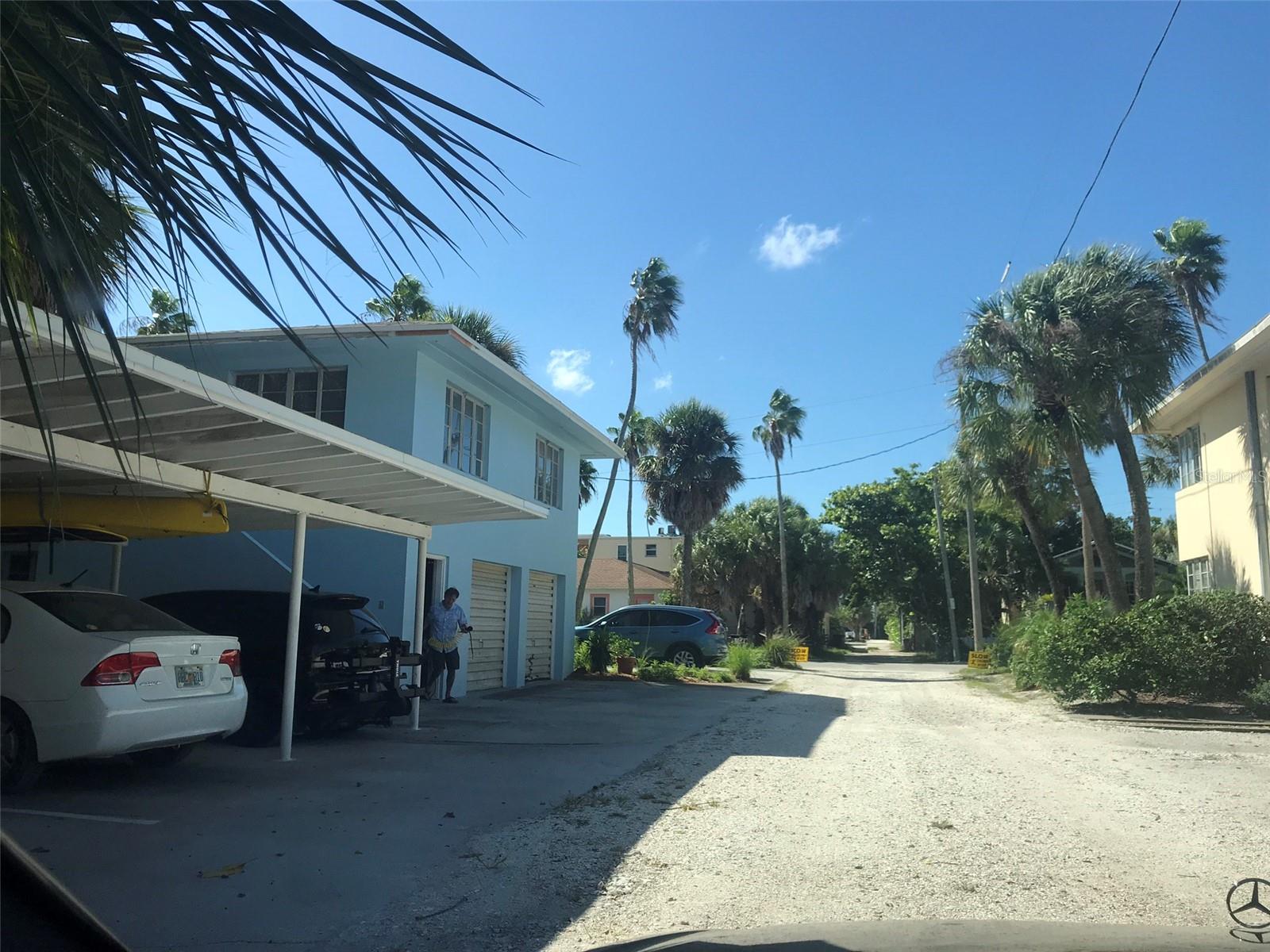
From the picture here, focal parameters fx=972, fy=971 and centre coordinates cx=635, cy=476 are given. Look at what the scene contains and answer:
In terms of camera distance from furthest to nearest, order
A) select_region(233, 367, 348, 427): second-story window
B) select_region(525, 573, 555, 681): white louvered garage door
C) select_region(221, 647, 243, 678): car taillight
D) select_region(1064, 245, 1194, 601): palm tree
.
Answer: select_region(525, 573, 555, 681): white louvered garage door → select_region(1064, 245, 1194, 601): palm tree → select_region(233, 367, 348, 427): second-story window → select_region(221, 647, 243, 678): car taillight

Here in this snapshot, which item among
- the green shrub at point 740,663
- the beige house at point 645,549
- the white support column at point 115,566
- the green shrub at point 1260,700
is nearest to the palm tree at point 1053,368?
the green shrub at point 1260,700

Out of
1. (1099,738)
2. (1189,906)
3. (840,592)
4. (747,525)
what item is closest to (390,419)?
(1099,738)

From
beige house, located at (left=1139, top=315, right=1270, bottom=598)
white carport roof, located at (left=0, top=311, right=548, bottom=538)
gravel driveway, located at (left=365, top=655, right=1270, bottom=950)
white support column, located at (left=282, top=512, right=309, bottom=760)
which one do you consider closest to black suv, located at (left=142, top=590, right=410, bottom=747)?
white support column, located at (left=282, top=512, right=309, bottom=760)

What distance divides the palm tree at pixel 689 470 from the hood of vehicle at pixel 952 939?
107ft

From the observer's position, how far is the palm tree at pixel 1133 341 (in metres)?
18.2

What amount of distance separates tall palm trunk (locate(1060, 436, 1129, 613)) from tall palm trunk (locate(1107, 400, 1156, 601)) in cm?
39

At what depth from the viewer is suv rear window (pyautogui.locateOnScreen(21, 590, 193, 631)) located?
7.11 m

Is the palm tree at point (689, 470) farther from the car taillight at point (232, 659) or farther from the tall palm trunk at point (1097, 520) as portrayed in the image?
the car taillight at point (232, 659)

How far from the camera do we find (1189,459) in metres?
21.4

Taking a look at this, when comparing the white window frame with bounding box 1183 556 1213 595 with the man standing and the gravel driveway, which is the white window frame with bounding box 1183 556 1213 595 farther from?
the man standing

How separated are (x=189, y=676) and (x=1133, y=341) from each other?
17270 mm

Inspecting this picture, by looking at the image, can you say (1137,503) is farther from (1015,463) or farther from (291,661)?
(291,661)

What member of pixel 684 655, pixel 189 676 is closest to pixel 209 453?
pixel 189 676

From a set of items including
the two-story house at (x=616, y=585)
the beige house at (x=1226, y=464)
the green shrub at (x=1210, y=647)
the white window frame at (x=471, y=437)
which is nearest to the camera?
the green shrub at (x=1210, y=647)
